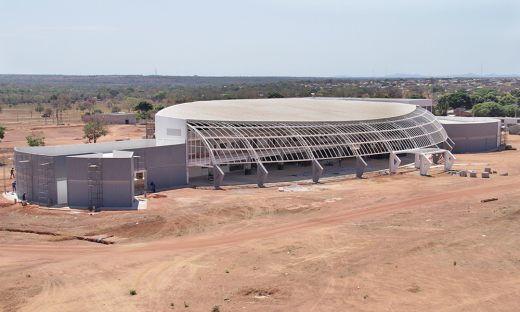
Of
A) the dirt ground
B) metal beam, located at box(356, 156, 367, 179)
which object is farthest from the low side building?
the dirt ground

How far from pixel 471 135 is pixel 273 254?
53.4 meters

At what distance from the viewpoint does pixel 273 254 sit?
1080 inches

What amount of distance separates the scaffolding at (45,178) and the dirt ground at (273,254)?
4.90 feet

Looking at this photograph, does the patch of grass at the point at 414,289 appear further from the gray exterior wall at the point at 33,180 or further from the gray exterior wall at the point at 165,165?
the gray exterior wall at the point at 33,180

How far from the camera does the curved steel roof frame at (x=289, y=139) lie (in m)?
47.0

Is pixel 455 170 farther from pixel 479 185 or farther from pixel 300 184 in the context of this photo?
pixel 300 184

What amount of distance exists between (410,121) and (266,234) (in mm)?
38335

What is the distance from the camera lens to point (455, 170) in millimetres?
53438

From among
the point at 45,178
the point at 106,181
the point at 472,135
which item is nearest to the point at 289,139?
the point at 106,181

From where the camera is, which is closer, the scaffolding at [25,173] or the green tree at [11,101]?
the scaffolding at [25,173]

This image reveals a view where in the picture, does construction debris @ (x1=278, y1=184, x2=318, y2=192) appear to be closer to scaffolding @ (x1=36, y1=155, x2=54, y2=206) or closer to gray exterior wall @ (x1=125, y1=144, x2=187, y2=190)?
gray exterior wall @ (x1=125, y1=144, x2=187, y2=190)

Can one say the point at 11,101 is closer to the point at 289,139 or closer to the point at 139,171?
the point at 139,171

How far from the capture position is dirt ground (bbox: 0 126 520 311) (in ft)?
71.5

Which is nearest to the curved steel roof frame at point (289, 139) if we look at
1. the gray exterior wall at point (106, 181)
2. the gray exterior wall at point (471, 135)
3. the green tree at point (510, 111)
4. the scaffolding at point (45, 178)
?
the gray exterior wall at point (106, 181)
